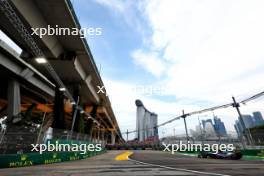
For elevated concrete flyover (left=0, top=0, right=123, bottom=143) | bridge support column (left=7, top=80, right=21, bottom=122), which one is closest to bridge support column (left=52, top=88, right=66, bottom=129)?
elevated concrete flyover (left=0, top=0, right=123, bottom=143)

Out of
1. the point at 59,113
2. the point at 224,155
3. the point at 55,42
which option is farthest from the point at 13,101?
the point at 224,155

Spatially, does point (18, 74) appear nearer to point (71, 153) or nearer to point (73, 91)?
point (73, 91)

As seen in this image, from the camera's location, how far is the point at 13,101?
23156mm

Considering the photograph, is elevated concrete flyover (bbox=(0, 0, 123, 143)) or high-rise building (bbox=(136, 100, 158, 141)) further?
high-rise building (bbox=(136, 100, 158, 141))

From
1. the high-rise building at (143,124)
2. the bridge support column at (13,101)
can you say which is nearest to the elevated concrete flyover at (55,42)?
the bridge support column at (13,101)

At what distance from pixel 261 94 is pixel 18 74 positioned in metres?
31.4

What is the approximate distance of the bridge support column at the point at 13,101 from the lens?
74.1ft

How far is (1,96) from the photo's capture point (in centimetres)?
3167

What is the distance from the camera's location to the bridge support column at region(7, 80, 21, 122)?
22.6 meters

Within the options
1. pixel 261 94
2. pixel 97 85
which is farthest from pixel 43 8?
pixel 261 94

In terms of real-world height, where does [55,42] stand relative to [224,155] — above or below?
above

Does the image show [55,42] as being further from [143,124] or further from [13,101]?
[143,124]

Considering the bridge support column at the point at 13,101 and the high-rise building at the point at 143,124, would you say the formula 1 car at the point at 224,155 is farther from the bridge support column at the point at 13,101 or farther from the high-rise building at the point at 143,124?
the high-rise building at the point at 143,124

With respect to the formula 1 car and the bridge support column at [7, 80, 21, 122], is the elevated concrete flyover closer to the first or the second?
the bridge support column at [7, 80, 21, 122]
